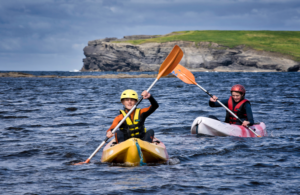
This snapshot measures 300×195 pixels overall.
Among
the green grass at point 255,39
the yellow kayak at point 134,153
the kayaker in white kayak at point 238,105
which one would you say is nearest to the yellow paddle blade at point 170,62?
the kayaker in white kayak at point 238,105

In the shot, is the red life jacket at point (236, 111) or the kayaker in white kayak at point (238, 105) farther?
the red life jacket at point (236, 111)

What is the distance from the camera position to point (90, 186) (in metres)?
5.34

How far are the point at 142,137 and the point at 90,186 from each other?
2016mm

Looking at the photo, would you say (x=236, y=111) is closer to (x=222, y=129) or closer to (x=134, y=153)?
(x=222, y=129)

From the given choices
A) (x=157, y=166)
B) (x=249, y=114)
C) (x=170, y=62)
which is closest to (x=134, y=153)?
(x=157, y=166)

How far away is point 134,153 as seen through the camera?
6234 mm

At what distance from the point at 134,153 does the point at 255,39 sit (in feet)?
452

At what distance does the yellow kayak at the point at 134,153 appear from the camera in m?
6.24

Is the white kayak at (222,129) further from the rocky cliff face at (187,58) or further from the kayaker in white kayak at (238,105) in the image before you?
the rocky cliff face at (187,58)

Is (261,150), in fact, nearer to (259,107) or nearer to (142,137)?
(142,137)

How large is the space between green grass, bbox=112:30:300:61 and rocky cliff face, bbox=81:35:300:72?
421cm

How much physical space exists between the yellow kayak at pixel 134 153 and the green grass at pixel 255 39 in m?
116

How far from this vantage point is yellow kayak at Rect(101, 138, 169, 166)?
6.24 metres

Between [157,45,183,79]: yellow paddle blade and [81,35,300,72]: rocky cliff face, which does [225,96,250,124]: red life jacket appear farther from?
[81,35,300,72]: rocky cliff face
